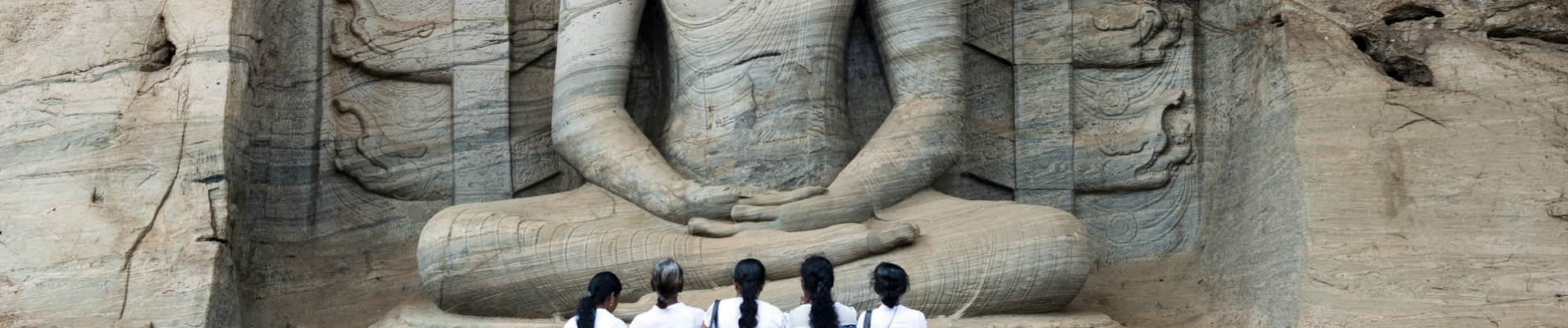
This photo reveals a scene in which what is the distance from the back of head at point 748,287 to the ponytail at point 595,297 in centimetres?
33

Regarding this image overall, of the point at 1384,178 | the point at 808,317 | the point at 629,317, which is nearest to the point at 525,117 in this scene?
the point at 629,317

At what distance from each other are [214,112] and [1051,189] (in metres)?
3.43

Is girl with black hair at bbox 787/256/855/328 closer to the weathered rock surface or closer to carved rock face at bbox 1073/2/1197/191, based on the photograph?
the weathered rock surface

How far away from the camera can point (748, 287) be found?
13.9 ft

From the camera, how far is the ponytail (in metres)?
4.21

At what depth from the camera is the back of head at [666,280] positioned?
4.19m

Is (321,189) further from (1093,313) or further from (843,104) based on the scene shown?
(1093,313)

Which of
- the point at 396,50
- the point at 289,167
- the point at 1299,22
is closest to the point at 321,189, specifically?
the point at 289,167

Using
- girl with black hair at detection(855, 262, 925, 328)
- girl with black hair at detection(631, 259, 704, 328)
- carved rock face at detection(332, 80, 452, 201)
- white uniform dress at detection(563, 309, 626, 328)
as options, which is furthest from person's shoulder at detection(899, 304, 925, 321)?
carved rock face at detection(332, 80, 452, 201)

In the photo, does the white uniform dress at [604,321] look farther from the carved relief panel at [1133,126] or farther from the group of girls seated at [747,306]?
the carved relief panel at [1133,126]

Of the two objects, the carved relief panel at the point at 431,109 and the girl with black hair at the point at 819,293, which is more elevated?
the carved relief panel at the point at 431,109

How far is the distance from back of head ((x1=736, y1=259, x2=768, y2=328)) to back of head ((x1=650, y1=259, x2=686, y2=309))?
0.52ft

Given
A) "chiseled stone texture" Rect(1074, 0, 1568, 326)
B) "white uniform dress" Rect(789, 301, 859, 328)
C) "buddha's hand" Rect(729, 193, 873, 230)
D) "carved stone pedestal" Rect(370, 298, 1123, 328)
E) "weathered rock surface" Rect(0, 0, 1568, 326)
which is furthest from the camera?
"buddha's hand" Rect(729, 193, 873, 230)

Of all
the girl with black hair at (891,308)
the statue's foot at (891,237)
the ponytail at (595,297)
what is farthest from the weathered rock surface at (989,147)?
the ponytail at (595,297)
